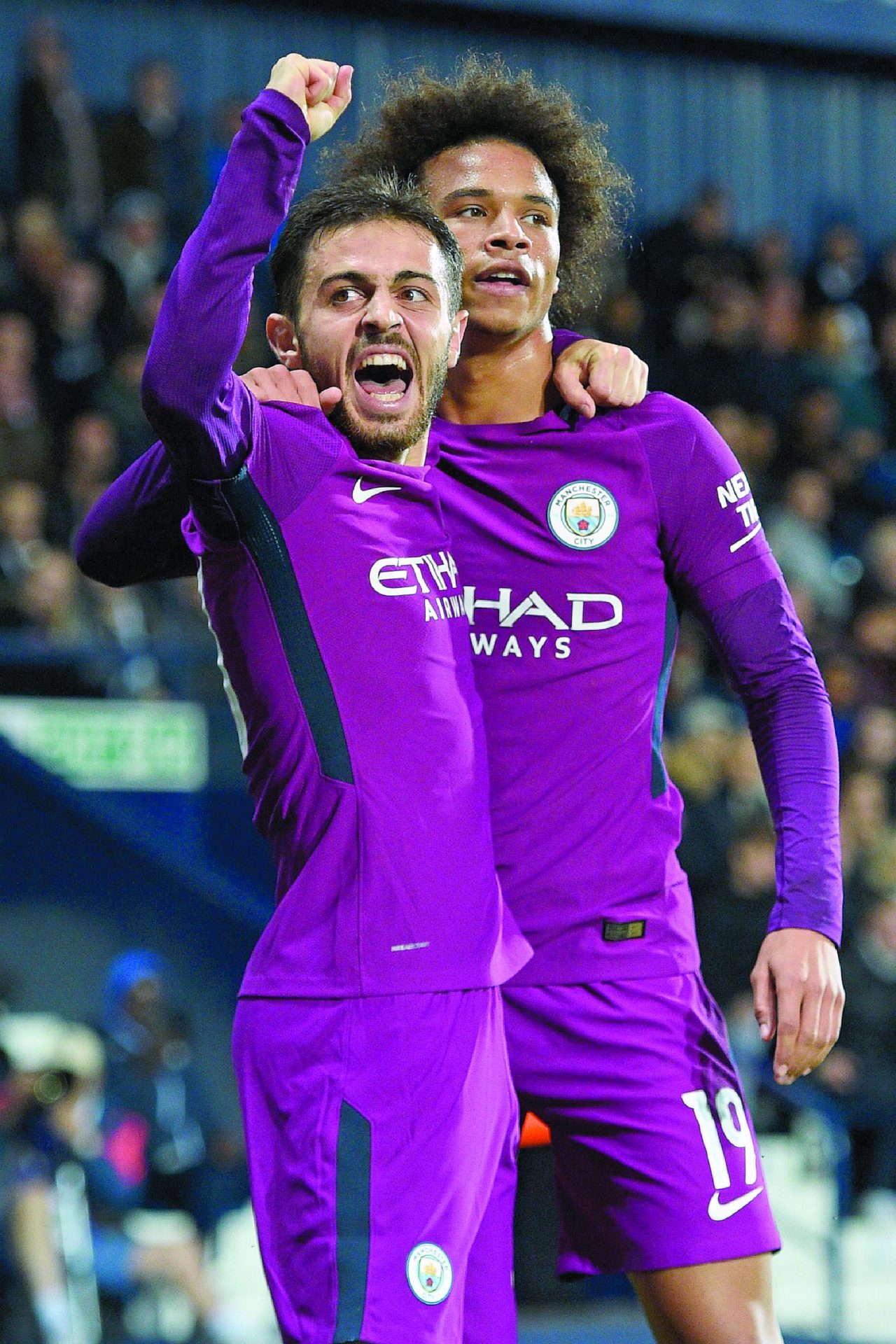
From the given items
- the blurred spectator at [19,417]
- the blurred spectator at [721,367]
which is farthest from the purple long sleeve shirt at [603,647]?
the blurred spectator at [721,367]

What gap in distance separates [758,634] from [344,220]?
0.82 metres

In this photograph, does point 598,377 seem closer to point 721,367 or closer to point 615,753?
point 615,753

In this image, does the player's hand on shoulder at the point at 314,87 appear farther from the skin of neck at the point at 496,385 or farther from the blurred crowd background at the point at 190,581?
the blurred crowd background at the point at 190,581

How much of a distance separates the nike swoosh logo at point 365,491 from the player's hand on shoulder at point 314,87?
1.41 feet

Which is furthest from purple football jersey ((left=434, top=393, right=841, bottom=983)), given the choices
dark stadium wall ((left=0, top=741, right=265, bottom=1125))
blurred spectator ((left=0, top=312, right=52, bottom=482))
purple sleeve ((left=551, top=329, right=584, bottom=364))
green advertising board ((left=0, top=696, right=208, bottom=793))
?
blurred spectator ((left=0, top=312, right=52, bottom=482))

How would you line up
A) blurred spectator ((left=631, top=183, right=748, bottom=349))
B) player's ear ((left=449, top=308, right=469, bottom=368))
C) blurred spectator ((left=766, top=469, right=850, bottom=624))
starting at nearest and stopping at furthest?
1. player's ear ((left=449, top=308, right=469, bottom=368))
2. blurred spectator ((left=766, top=469, right=850, bottom=624))
3. blurred spectator ((left=631, top=183, right=748, bottom=349))

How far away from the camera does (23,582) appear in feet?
23.5

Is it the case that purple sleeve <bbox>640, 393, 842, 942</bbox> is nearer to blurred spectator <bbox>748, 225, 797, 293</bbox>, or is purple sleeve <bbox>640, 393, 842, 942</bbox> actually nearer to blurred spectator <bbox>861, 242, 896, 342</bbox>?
blurred spectator <bbox>748, 225, 797, 293</bbox>

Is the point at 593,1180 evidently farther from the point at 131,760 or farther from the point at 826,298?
the point at 826,298

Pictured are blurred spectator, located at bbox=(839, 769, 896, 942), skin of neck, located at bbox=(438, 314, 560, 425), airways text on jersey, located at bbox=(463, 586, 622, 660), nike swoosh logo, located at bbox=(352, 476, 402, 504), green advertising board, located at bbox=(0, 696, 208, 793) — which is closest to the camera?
nike swoosh logo, located at bbox=(352, 476, 402, 504)

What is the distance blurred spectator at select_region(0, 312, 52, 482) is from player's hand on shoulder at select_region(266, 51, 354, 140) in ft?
17.5

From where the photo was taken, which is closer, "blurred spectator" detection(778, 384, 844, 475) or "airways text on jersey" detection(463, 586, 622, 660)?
"airways text on jersey" detection(463, 586, 622, 660)

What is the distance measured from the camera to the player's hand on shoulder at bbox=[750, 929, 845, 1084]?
2545mm

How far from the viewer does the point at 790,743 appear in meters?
2.77
